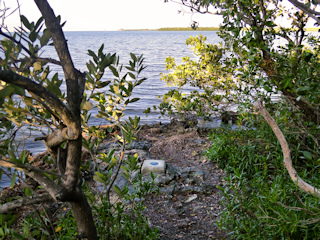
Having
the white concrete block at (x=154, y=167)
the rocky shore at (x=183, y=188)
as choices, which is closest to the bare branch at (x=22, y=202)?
the rocky shore at (x=183, y=188)

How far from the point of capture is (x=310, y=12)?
2.84 m

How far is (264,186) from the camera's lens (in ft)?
12.1

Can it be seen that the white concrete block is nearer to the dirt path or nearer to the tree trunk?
the dirt path

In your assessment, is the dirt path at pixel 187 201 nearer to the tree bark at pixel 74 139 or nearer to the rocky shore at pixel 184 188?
the rocky shore at pixel 184 188

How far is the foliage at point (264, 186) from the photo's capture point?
2553mm

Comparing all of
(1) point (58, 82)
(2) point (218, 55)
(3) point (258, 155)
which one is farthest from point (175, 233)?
(2) point (218, 55)

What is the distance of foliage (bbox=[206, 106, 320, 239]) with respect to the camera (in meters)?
2.55

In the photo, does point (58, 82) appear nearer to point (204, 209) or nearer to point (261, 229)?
point (261, 229)

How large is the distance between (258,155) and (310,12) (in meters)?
2.33

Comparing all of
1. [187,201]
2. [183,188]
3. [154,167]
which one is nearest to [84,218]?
[187,201]

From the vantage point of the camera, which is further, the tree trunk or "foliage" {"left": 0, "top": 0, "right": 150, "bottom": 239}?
the tree trunk

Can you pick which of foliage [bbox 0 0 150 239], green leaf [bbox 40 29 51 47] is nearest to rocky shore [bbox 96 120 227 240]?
foliage [bbox 0 0 150 239]

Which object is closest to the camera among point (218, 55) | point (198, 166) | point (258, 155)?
point (258, 155)

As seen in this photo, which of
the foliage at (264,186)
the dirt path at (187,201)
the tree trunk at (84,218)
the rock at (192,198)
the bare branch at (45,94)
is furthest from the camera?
the rock at (192,198)
